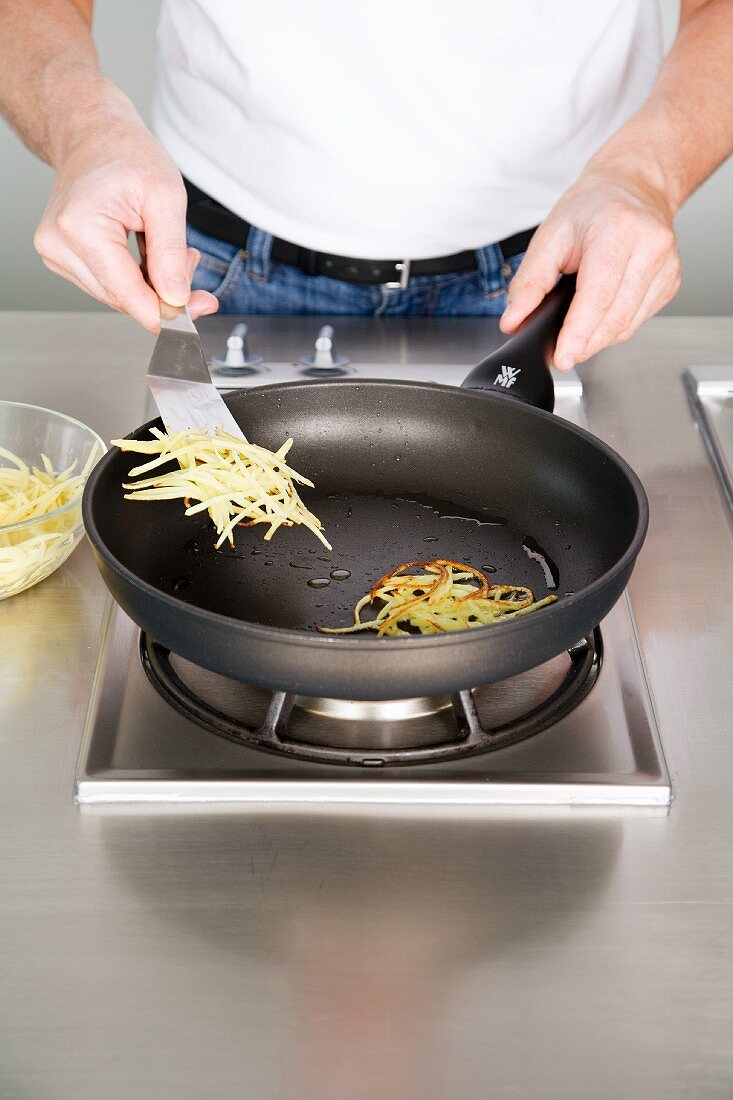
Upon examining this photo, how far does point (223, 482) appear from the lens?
3.18 ft

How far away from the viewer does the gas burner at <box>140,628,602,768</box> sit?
2.62 ft

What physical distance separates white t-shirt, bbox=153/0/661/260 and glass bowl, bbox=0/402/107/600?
0.48m

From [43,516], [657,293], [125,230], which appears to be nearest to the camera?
[43,516]

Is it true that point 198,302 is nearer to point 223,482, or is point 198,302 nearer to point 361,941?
point 223,482

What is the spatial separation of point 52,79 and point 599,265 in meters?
0.64

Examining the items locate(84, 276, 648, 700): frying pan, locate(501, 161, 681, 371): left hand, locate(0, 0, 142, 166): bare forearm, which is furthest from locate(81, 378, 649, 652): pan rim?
locate(0, 0, 142, 166): bare forearm

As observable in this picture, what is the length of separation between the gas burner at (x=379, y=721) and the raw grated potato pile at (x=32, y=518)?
0.14 metres

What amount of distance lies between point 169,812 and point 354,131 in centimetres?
91

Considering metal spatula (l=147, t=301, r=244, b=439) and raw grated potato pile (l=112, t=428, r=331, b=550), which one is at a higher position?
metal spatula (l=147, t=301, r=244, b=439)

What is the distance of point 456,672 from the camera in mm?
714

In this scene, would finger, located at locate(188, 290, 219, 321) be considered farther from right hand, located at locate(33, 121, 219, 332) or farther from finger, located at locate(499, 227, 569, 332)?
finger, located at locate(499, 227, 569, 332)

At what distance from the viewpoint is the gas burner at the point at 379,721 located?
798 mm

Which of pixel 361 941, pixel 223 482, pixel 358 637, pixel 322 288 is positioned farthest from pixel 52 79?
pixel 361 941

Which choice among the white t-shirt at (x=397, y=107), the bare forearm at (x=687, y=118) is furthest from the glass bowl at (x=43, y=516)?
the bare forearm at (x=687, y=118)
